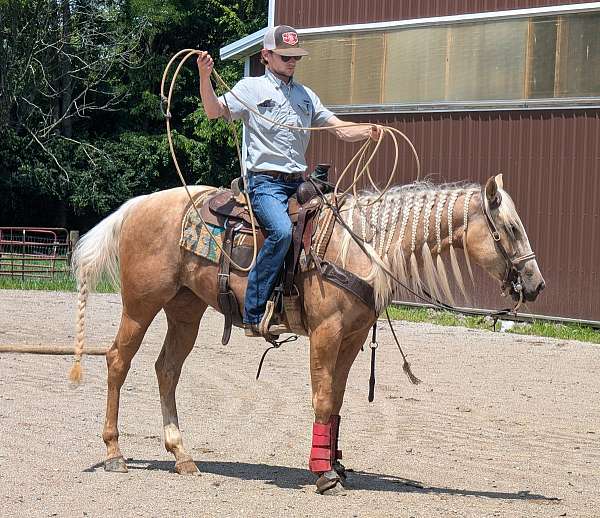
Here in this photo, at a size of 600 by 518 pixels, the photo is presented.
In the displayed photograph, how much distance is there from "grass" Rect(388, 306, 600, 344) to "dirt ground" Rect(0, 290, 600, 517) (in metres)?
1.82

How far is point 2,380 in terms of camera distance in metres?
9.65

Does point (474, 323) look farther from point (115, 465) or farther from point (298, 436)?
point (115, 465)

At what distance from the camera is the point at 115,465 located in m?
6.64

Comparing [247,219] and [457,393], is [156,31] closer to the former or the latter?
[457,393]

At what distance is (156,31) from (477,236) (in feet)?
93.1

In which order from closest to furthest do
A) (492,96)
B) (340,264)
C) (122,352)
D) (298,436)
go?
(340,264) → (122,352) → (298,436) → (492,96)

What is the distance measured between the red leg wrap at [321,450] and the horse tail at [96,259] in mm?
1947

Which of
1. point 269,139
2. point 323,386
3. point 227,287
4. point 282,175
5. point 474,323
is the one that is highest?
point 269,139

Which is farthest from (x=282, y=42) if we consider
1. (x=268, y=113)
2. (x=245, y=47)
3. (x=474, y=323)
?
(x=245, y=47)

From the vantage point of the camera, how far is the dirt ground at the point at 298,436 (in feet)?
19.4

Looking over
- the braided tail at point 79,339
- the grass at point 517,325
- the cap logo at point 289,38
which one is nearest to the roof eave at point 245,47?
the grass at point 517,325

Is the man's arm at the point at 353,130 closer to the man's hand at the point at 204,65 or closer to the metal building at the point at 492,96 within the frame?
the man's hand at the point at 204,65

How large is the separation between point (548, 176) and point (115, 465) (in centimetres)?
1049

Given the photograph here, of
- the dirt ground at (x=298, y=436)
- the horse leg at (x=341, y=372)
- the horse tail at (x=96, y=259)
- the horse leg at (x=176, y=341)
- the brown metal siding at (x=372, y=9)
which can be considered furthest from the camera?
the brown metal siding at (x=372, y=9)
